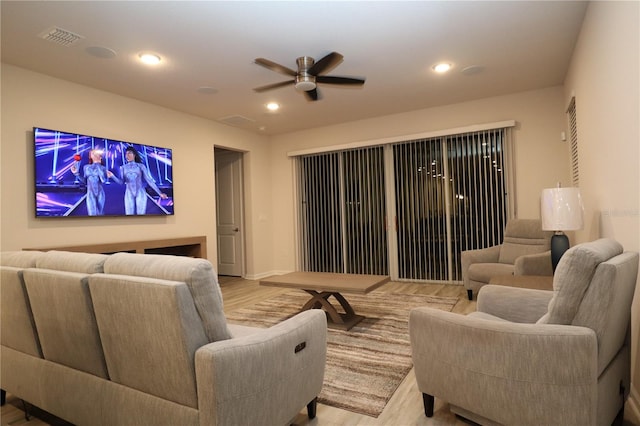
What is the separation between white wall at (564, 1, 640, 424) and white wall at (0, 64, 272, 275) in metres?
4.79

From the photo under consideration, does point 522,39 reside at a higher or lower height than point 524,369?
higher

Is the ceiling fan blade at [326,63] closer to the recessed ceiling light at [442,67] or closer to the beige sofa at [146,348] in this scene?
the recessed ceiling light at [442,67]

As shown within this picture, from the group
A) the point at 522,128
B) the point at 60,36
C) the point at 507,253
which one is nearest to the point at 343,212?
the point at 507,253

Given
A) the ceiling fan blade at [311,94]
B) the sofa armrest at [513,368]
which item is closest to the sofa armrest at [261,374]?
the sofa armrest at [513,368]

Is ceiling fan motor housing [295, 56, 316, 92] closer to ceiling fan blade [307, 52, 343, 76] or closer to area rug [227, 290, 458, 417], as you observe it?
ceiling fan blade [307, 52, 343, 76]

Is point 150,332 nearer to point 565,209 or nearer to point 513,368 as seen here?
point 513,368

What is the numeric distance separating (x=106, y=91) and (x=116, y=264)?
3601mm

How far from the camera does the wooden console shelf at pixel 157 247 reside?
12.7 feet

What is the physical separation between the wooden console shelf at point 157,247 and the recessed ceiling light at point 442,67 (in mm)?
3745

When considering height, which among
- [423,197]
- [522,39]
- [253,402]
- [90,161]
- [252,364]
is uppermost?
[522,39]

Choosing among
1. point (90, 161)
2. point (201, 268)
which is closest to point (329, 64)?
point (201, 268)

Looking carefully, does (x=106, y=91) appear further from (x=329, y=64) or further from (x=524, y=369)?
(x=524, y=369)

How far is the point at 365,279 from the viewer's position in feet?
11.5

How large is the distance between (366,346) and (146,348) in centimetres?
188
